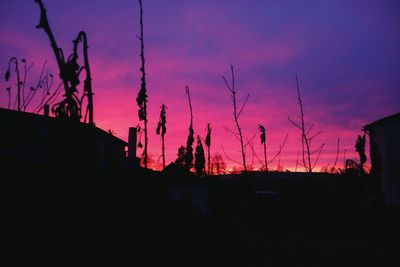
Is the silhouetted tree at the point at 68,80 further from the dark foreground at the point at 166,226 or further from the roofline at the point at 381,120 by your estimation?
the roofline at the point at 381,120

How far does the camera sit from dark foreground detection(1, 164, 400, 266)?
8.91 feet

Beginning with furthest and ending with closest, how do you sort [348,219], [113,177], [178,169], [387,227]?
[178,169] → [348,219] → [387,227] → [113,177]

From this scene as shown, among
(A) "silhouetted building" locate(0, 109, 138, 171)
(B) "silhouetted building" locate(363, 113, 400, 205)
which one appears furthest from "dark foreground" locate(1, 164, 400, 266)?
(B) "silhouetted building" locate(363, 113, 400, 205)

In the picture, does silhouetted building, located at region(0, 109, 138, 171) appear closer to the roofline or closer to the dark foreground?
the dark foreground

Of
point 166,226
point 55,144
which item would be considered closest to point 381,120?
point 166,226

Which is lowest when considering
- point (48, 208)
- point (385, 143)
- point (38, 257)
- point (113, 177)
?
point (38, 257)

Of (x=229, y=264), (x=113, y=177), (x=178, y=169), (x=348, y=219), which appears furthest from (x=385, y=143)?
(x=113, y=177)

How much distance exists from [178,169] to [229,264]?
10591 millimetres

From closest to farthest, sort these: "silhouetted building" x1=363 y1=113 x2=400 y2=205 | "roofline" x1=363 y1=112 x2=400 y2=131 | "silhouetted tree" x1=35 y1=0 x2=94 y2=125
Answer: "silhouetted tree" x1=35 y1=0 x2=94 y2=125
"silhouetted building" x1=363 y1=113 x2=400 y2=205
"roofline" x1=363 y1=112 x2=400 y2=131

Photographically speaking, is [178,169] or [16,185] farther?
[178,169]

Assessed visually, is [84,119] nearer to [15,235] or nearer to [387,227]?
[15,235]

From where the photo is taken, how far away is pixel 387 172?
21.8 meters

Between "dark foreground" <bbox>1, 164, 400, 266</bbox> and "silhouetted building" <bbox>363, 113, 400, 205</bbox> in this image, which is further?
"silhouetted building" <bbox>363, 113, 400, 205</bbox>

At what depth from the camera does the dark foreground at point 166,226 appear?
8.91 ft
